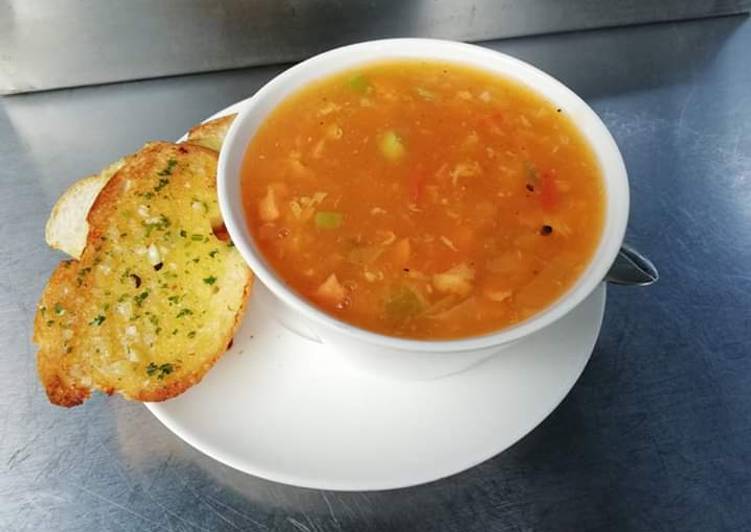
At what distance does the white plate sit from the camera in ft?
4.77

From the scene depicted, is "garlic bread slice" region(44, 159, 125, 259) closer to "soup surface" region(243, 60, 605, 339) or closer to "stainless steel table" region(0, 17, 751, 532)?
"stainless steel table" region(0, 17, 751, 532)

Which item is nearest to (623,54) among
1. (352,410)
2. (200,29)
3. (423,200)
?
(200,29)

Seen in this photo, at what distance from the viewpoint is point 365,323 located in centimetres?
142

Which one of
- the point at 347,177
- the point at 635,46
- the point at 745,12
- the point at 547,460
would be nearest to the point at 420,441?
the point at 547,460

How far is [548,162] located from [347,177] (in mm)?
453

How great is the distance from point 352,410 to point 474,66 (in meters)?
0.91

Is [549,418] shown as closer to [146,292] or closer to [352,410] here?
[352,410]

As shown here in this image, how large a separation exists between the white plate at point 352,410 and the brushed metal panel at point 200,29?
1.37 meters

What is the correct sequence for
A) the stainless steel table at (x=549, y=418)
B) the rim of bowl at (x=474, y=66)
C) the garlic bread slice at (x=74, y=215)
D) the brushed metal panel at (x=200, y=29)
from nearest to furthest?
the rim of bowl at (x=474, y=66) < the stainless steel table at (x=549, y=418) < the garlic bread slice at (x=74, y=215) < the brushed metal panel at (x=200, y=29)

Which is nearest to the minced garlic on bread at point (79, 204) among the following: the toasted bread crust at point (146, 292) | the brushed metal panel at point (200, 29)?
the toasted bread crust at point (146, 292)

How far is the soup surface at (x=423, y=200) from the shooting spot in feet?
4.77

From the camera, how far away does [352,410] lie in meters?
1.54

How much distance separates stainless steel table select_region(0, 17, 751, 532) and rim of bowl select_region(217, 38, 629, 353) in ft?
1.76

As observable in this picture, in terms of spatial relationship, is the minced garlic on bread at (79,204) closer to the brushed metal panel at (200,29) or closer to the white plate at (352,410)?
the white plate at (352,410)
